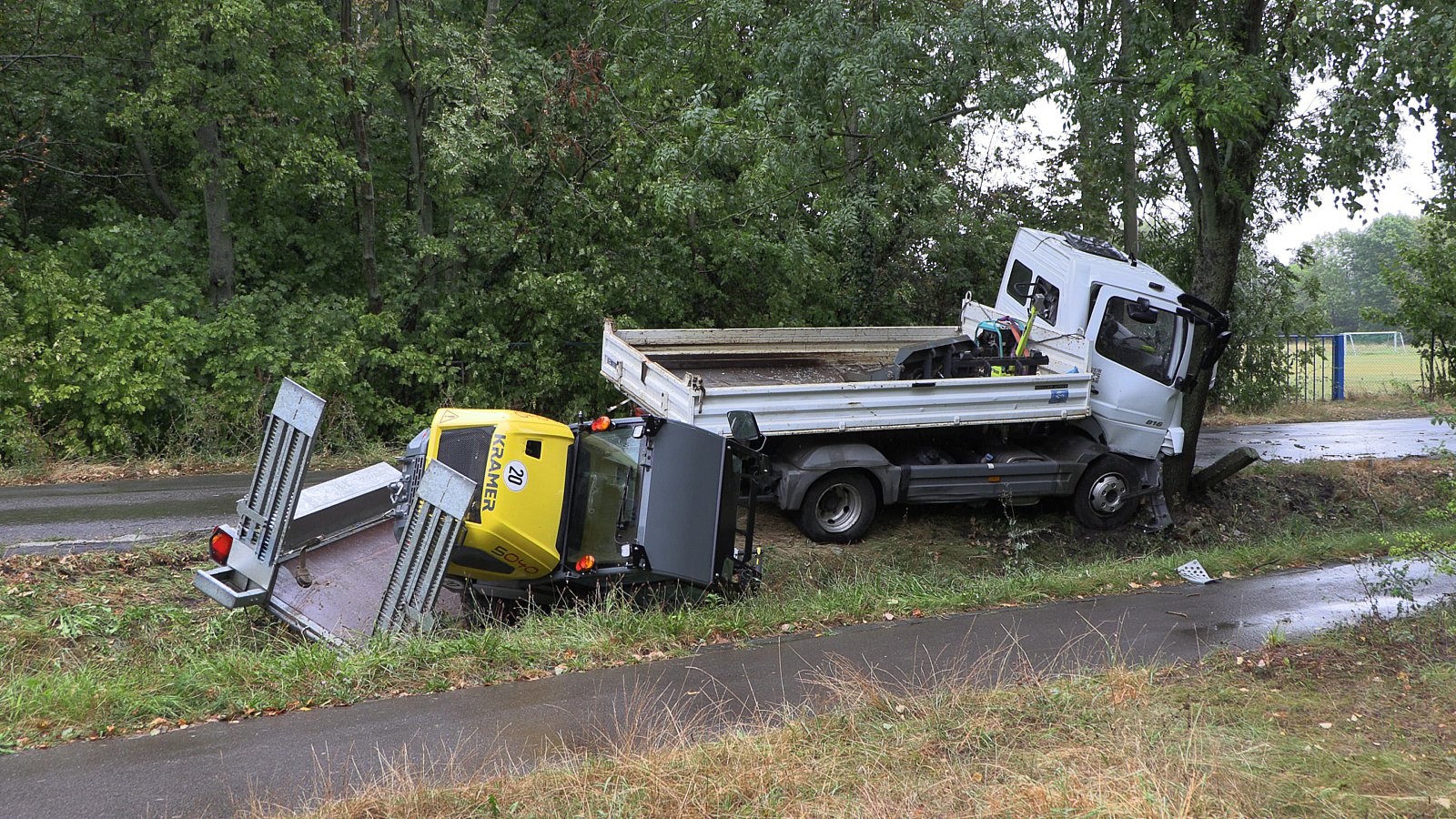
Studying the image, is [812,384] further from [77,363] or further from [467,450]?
[77,363]

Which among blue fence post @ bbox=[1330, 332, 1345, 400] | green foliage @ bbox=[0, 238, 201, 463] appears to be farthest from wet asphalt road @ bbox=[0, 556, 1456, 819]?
blue fence post @ bbox=[1330, 332, 1345, 400]

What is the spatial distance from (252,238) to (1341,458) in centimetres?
1638

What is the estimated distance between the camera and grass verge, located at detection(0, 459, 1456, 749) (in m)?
5.41

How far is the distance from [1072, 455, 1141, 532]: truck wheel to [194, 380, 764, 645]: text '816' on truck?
4.47m

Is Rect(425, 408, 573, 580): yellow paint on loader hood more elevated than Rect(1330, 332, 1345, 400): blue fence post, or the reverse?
Rect(1330, 332, 1345, 400): blue fence post

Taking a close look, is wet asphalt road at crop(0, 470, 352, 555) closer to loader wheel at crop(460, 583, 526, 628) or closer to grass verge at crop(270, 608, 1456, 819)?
loader wheel at crop(460, 583, 526, 628)

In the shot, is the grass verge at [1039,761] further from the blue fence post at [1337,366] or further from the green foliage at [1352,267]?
the green foliage at [1352,267]

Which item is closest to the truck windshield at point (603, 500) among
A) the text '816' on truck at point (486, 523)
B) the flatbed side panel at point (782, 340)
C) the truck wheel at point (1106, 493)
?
the text '816' on truck at point (486, 523)

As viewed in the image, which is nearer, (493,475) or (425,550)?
(425,550)

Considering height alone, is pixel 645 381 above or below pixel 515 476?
above

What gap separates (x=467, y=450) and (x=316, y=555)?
1.82 metres

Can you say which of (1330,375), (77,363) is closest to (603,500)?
(77,363)

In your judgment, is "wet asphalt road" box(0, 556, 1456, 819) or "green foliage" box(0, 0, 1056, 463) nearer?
"wet asphalt road" box(0, 556, 1456, 819)

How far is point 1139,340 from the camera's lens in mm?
11039
